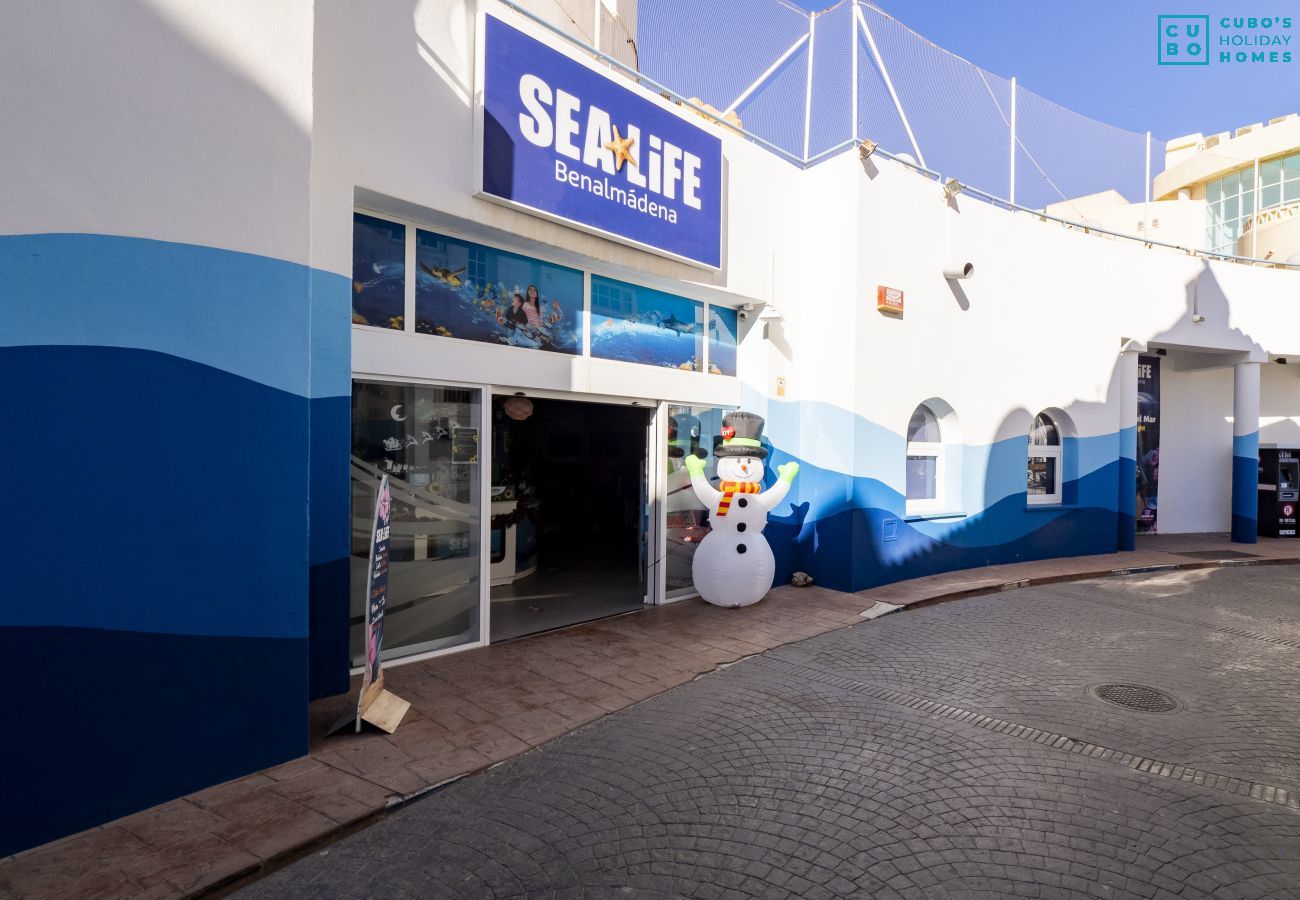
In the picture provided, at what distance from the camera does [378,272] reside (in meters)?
5.31

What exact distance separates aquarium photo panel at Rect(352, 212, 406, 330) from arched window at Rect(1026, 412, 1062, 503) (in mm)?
10029

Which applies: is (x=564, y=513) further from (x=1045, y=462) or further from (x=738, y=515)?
(x=1045, y=462)

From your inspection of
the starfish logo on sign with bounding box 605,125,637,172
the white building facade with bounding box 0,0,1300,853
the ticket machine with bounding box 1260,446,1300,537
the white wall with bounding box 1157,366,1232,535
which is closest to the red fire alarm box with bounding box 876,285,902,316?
the white building facade with bounding box 0,0,1300,853

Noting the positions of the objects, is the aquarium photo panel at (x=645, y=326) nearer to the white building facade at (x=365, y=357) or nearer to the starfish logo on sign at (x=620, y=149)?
the white building facade at (x=365, y=357)

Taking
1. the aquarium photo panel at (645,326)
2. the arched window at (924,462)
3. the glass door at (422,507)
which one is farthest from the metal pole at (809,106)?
the glass door at (422,507)

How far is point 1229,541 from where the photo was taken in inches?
528

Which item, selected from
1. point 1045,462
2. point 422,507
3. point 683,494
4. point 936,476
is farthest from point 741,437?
point 1045,462

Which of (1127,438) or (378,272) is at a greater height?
(378,272)

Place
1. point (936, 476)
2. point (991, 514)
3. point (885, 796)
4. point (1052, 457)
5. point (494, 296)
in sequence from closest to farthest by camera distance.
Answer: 1. point (885, 796)
2. point (494, 296)
3. point (936, 476)
4. point (991, 514)
5. point (1052, 457)

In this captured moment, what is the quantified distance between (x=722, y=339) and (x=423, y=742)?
579cm

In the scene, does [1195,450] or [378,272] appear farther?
[1195,450]

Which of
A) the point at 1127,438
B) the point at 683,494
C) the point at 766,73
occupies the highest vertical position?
the point at 766,73

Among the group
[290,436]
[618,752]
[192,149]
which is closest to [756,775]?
[618,752]

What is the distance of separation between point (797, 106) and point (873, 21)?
55.8 inches
